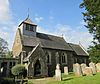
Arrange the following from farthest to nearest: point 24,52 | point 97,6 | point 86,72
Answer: point 24,52
point 97,6
point 86,72

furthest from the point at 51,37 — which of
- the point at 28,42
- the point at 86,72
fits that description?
the point at 86,72

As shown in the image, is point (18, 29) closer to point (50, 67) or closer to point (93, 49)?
point (50, 67)

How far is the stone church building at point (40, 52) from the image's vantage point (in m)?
28.5

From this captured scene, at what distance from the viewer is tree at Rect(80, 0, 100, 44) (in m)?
27.2

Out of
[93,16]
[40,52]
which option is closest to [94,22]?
A: [93,16]

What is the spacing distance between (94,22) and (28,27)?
14737 mm

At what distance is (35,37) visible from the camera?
34.6 metres

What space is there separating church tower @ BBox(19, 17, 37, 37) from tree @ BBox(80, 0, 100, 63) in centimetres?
1206

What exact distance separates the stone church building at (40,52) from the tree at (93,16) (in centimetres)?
940

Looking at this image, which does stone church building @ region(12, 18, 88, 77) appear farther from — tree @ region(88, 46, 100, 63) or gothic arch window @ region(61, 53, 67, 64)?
tree @ region(88, 46, 100, 63)

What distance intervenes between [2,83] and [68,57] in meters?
20.1

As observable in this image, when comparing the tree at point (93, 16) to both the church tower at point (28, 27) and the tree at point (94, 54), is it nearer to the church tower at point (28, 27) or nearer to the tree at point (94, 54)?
the tree at point (94, 54)

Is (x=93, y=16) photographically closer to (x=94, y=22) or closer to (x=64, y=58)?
(x=94, y=22)

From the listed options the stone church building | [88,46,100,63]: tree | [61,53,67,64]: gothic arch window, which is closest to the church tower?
the stone church building
